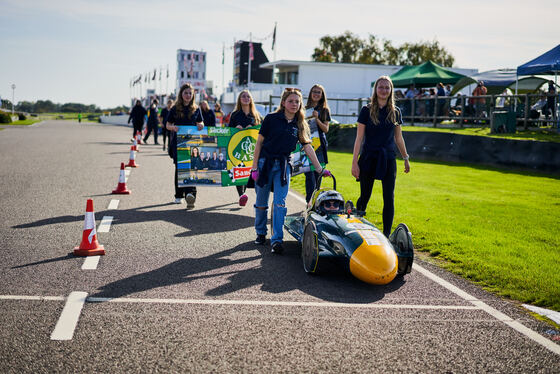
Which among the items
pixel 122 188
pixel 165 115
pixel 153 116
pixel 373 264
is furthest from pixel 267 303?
pixel 153 116

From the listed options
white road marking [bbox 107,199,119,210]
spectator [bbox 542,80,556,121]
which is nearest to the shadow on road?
white road marking [bbox 107,199,119,210]

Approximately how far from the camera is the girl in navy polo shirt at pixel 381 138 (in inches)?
290

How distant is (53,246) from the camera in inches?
282

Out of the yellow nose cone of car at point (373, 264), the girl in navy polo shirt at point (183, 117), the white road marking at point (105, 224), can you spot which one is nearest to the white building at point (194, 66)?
the girl in navy polo shirt at point (183, 117)

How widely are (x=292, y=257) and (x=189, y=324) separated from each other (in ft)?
8.66

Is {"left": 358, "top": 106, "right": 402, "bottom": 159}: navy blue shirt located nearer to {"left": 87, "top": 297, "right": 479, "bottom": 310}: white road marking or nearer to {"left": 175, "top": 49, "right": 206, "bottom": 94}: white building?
{"left": 87, "top": 297, "right": 479, "bottom": 310}: white road marking

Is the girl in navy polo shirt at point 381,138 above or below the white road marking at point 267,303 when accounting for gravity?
above

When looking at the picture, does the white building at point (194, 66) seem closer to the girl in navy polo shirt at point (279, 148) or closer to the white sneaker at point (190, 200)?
the white sneaker at point (190, 200)

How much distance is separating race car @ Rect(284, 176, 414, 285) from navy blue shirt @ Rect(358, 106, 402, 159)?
1.02 metres

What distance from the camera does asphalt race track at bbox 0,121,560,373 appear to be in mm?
3969

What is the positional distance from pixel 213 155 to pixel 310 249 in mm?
5234

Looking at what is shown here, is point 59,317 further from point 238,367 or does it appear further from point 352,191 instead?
point 352,191

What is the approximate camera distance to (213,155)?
11.1 meters

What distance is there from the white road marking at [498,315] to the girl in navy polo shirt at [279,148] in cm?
172
